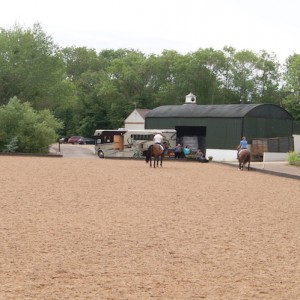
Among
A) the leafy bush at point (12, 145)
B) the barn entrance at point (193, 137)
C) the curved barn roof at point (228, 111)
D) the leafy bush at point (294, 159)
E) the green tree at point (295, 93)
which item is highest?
the green tree at point (295, 93)

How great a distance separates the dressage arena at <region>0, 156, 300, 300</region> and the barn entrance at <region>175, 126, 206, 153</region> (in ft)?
110

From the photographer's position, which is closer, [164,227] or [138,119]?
[164,227]

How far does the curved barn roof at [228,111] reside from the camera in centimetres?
4656

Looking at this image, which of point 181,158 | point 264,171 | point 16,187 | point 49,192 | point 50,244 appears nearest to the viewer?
point 50,244

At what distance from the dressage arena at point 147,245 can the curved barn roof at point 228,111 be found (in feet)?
101

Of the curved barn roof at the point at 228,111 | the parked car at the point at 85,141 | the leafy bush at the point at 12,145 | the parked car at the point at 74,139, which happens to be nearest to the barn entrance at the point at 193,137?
the curved barn roof at the point at 228,111

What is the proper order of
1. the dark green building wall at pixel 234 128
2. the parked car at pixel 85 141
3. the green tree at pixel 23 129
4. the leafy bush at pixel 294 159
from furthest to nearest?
the parked car at pixel 85 141, the dark green building wall at pixel 234 128, the green tree at pixel 23 129, the leafy bush at pixel 294 159

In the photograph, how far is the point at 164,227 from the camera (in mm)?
10352

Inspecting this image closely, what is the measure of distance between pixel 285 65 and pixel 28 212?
297ft

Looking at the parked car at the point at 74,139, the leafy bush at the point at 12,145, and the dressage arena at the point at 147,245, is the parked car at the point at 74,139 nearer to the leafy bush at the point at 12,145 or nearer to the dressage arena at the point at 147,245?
the leafy bush at the point at 12,145

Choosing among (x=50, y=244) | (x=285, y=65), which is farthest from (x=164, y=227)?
(x=285, y=65)

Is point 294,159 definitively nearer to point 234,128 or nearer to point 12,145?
point 234,128

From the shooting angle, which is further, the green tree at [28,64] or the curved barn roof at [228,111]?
the green tree at [28,64]

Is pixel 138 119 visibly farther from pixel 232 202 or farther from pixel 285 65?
pixel 232 202
